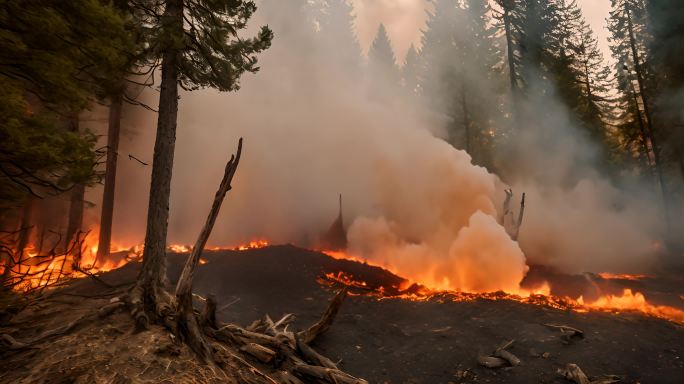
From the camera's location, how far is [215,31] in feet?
28.1

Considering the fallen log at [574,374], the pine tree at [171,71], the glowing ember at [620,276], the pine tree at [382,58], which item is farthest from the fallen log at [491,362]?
the pine tree at [382,58]

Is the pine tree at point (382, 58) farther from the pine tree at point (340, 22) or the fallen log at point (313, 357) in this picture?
the fallen log at point (313, 357)

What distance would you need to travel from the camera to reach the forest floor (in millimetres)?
4777

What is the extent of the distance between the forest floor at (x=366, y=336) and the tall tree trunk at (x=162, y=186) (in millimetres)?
900

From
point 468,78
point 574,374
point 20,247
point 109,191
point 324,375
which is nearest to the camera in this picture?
point 324,375

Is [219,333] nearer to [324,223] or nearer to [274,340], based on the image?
[274,340]

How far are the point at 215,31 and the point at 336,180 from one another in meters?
14.2

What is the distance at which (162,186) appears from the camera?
24.7ft

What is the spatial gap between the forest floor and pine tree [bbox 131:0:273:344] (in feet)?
2.97

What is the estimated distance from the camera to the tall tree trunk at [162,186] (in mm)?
6801

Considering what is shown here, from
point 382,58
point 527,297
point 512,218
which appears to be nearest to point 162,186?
point 527,297

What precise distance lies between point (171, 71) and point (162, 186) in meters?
2.66

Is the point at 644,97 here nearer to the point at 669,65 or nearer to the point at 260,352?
the point at 669,65

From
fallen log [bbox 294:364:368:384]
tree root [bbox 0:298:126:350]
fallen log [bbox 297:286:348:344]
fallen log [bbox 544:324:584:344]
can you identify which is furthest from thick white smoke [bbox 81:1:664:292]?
tree root [bbox 0:298:126:350]
